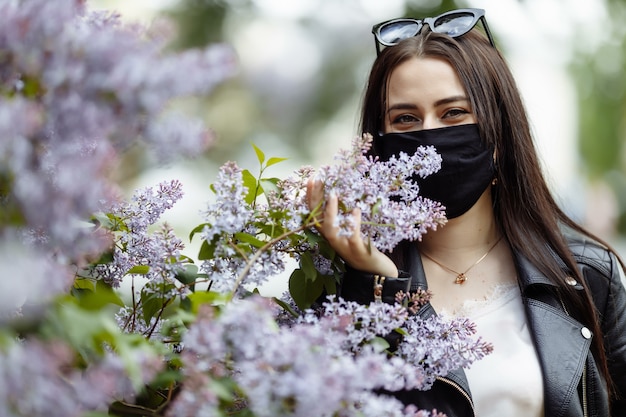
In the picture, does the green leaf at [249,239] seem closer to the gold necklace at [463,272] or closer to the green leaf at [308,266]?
the green leaf at [308,266]

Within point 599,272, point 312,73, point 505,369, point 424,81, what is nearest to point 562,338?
point 505,369

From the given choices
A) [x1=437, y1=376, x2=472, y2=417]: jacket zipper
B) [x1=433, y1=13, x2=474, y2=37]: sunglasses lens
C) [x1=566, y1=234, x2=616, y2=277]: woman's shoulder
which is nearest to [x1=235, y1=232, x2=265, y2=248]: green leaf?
[x1=437, y1=376, x2=472, y2=417]: jacket zipper

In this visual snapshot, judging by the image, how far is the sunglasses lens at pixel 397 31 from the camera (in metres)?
2.14

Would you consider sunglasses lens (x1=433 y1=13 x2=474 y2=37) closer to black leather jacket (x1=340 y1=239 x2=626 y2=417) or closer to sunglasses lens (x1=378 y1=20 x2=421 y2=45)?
sunglasses lens (x1=378 y1=20 x2=421 y2=45)

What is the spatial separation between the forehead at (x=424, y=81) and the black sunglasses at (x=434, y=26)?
0.45 ft

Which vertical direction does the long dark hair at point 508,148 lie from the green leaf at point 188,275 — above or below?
above

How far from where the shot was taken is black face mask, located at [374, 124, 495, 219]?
193 cm

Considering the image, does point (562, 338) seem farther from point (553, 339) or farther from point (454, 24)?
point (454, 24)

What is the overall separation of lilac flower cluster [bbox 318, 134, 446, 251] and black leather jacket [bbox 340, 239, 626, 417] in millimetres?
252

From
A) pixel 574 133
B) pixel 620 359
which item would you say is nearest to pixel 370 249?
pixel 620 359

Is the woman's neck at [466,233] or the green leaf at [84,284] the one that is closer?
the green leaf at [84,284]

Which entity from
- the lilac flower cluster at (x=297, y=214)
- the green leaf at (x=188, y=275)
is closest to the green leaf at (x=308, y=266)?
the lilac flower cluster at (x=297, y=214)

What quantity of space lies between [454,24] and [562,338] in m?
0.93

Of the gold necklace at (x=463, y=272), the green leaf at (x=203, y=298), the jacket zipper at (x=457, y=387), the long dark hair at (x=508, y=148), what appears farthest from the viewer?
the gold necklace at (x=463, y=272)
